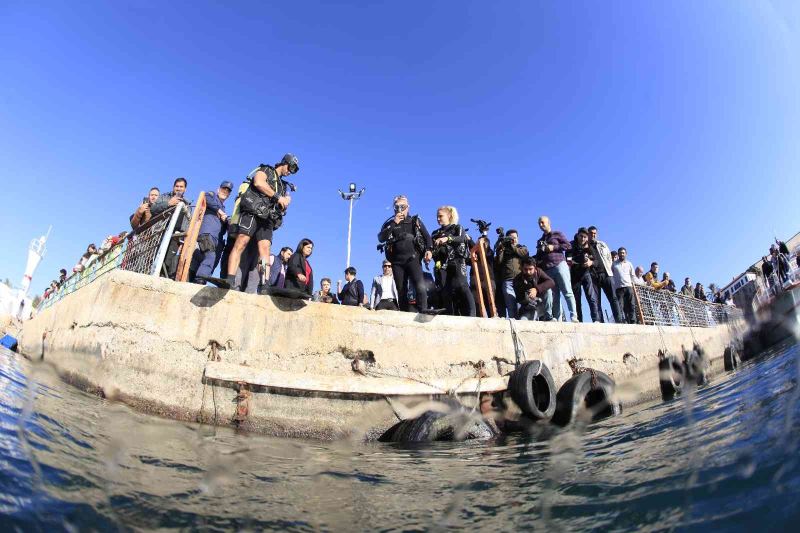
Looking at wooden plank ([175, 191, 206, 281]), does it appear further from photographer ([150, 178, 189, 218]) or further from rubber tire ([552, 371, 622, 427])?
rubber tire ([552, 371, 622, 427])

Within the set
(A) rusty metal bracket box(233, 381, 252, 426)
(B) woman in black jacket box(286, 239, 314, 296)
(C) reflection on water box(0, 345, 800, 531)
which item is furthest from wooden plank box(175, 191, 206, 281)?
(B) woman in black jacket box(286, 239, 314, 296)

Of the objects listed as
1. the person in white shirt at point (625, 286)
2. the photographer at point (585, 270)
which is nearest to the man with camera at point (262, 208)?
the photographer at point (585, 270)

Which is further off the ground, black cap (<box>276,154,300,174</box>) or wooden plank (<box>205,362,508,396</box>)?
black cap (<box>276,154,300,174</box>)

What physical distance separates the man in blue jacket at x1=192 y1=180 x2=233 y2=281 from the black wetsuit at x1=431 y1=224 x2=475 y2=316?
304 cm

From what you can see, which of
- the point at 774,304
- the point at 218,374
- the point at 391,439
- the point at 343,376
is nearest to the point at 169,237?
the point at 218,374

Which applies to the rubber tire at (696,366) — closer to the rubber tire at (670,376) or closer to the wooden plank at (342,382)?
the rubber tire at (670,376)

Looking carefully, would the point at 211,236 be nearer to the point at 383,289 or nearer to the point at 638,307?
the point at 383,289

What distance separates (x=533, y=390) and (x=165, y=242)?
490cm

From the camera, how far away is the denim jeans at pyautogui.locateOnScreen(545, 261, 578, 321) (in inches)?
272

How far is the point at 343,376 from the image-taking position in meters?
4.13

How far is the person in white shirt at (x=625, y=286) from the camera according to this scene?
845 cm

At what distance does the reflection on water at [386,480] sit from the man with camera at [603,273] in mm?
5131

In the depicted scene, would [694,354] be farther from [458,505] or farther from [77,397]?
[77,397]

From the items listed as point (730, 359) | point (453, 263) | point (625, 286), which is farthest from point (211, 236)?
point (730, 359)
